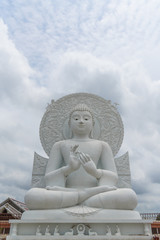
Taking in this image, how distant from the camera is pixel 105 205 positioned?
4340 mm

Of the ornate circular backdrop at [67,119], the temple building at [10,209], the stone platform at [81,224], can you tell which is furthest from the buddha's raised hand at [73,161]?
the temple building at [10,209]

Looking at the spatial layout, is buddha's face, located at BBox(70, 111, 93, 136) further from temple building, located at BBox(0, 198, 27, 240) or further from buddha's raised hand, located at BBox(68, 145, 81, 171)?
temple building, located at BBox(0, 198, 27, 240)

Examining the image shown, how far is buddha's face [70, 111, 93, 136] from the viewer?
6.20 m

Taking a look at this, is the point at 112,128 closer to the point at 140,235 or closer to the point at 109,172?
the point at 109,172

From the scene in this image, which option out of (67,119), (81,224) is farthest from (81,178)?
(67,119)

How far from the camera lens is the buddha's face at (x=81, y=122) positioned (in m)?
6.20

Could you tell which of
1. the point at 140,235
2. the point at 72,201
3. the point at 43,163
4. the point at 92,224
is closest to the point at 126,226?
Result: the point at 140,235

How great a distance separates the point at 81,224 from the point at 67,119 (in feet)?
11.8

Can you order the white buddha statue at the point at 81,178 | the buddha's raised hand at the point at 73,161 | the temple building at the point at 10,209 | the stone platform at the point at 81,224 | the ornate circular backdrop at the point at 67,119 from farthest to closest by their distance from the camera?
1. the temple building at the point at 10,209
2. the ornate circular backdrop at the point at 67,119
3. the buddha's raised hand at the point at 73,161
4. the white buddha statue at the point at 81,178
5. the stone platform at the point at 81,224

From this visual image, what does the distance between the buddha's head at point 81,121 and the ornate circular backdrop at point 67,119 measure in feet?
2.11

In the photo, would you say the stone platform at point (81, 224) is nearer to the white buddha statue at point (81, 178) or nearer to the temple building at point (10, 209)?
the white buddha statue at point (81, 178)

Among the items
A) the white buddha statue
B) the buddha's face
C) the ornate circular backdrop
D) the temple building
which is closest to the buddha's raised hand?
the white buddha statue

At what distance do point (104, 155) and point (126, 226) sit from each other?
83.4 inches

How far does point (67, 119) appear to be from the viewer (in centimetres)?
700
